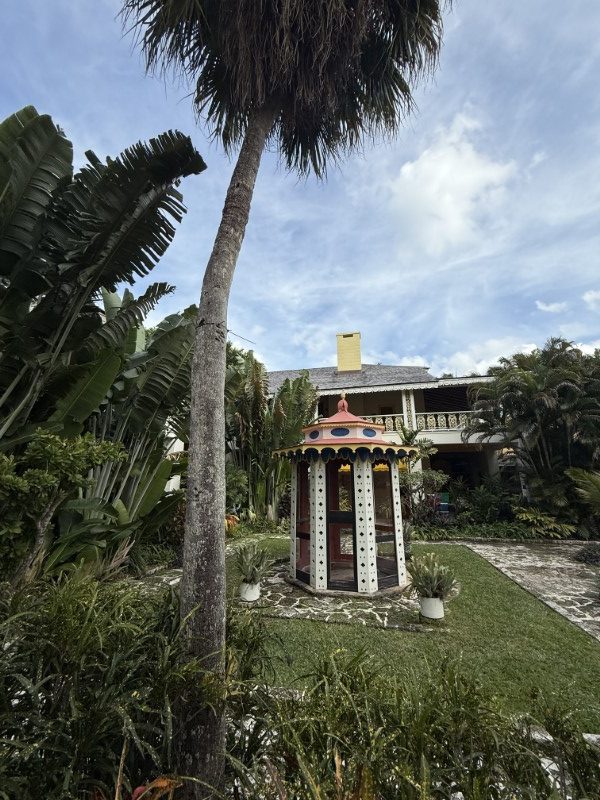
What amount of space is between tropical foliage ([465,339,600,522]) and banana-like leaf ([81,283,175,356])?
10.9 m

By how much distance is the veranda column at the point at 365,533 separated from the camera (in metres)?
6.90

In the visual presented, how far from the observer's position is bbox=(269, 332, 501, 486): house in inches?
646

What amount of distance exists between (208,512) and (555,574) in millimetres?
8935

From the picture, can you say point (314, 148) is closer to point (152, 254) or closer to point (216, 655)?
point (152, 254)

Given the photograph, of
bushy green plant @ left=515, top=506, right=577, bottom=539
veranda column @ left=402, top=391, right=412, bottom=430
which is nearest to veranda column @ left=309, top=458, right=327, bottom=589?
bushy green plant @ left=515, top=506, right=577, bottom=539

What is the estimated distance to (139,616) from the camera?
2.67m

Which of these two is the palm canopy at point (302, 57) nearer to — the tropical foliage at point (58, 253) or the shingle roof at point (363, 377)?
the tropical foliage at point (58, 253)

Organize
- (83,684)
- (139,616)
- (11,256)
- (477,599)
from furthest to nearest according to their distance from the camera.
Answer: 1. (477,599)
2. (11,256)
3. (139,616)
4. (83,684)

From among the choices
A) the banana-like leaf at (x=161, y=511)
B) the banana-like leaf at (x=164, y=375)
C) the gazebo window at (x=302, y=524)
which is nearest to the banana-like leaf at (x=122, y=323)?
the banana-like leaf at (x=164, y=375)

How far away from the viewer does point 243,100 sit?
3.64 meters

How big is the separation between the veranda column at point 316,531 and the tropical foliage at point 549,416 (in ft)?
27.1

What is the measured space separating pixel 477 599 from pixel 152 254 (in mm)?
7688

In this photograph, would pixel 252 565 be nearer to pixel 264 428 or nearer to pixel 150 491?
pixel 150 491

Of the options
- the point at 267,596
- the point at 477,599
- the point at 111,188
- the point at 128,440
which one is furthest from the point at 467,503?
the point at 111,188
